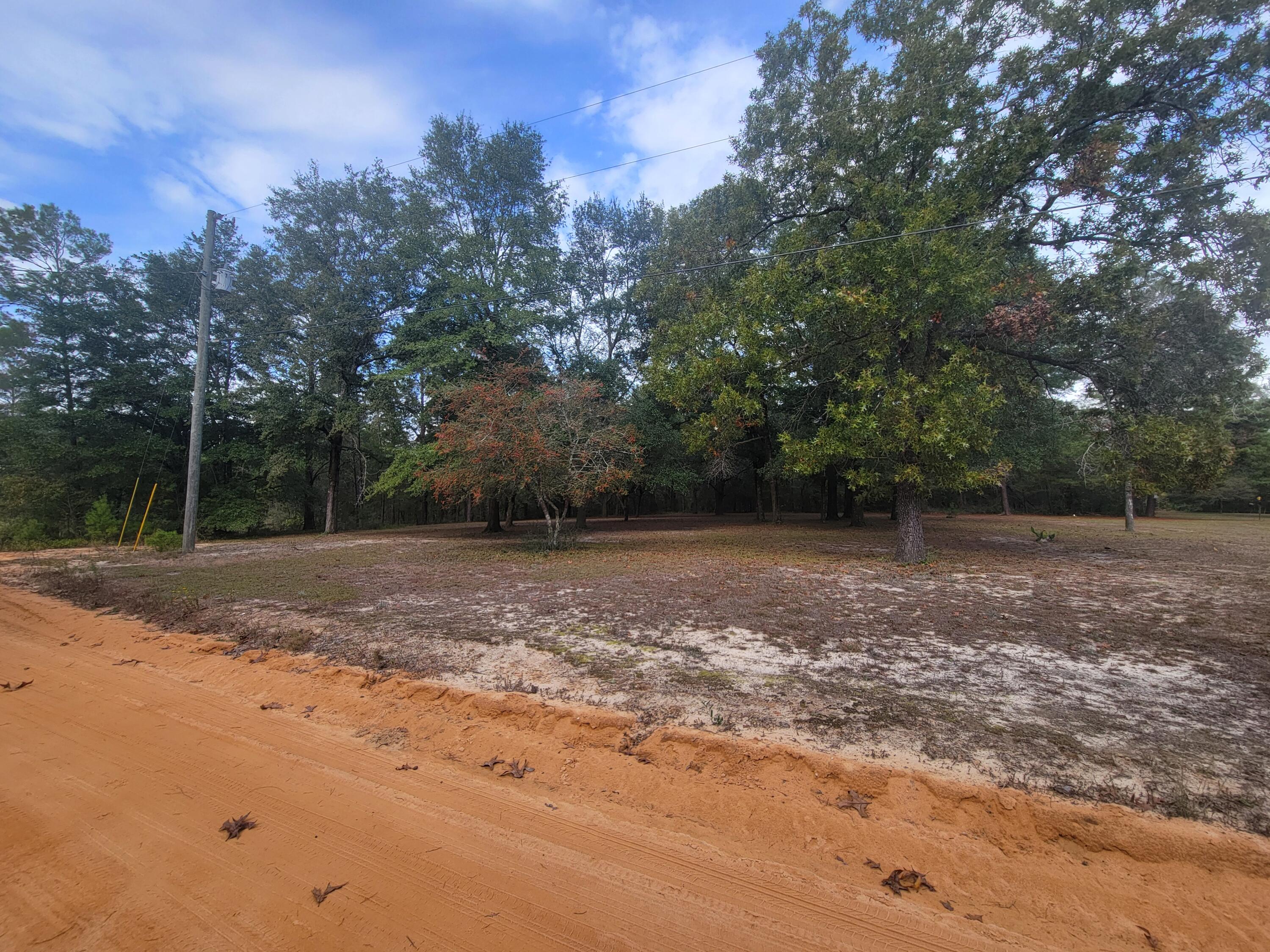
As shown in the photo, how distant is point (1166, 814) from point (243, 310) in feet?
90.1

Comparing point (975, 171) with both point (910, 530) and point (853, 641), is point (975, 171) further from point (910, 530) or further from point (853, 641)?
point (853, 641)

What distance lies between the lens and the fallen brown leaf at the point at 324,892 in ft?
6.54

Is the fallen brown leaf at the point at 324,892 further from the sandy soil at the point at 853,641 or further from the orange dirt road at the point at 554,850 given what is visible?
the sandy soil at the point at 853,641

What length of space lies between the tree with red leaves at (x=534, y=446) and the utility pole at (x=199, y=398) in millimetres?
6191

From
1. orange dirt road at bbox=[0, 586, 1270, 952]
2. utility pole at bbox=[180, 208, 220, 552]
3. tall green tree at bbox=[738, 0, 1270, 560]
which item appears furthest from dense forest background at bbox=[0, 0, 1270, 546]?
orange dirt road at bbox=[0, 586, 1270, 952]

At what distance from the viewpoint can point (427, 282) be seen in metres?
19.6

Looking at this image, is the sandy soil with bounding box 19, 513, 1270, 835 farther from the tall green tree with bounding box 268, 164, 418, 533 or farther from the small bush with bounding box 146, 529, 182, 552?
the tall green tree with bounding box 268, 164, 418, 533

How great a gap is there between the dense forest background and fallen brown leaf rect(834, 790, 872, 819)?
6.82 metres

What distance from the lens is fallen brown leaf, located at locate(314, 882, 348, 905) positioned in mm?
1992

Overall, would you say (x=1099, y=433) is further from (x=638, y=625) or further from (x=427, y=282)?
(x=427, y=282)

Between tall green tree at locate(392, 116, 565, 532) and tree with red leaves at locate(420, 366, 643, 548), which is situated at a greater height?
tall green tree at locate(392, 116, 565, 532)

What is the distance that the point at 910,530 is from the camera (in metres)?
10.6

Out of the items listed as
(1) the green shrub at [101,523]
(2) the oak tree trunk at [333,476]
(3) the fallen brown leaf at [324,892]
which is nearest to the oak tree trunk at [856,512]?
(3) the fallen brown leaf at [324,892]

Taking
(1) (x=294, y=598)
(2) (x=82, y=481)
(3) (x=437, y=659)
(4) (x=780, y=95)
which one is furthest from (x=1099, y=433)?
(2) (x=82, y=481)
